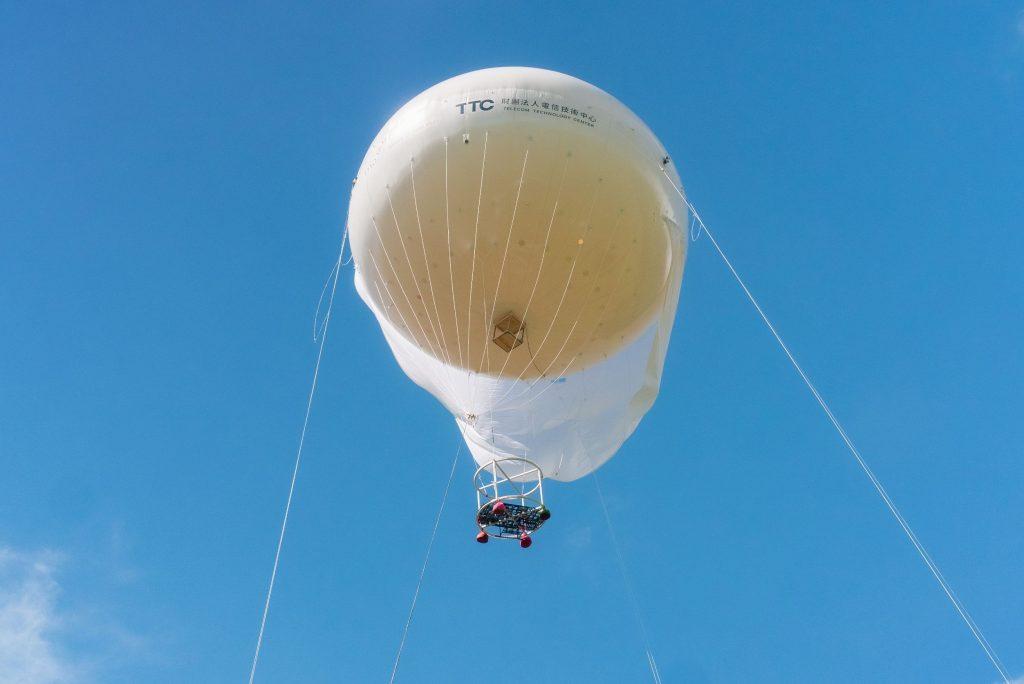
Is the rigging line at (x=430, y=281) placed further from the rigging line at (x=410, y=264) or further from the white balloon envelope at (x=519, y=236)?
the rigging line at (x=410, y=264)

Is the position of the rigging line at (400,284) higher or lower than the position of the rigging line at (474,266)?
higher

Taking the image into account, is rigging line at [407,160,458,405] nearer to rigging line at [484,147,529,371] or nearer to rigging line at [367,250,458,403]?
rigging line at [367,250,458,403]

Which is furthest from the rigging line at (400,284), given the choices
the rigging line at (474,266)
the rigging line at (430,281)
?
the rigging line at (474,266)

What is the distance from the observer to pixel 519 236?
Answer: 12.9m

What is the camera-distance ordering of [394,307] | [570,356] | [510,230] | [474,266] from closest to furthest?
[510,230] → [474,266] → [394,307] → [570,356]

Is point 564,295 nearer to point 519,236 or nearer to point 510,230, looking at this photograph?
point 519,236

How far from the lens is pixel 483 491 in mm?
14164

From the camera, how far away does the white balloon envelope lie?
1268 cm

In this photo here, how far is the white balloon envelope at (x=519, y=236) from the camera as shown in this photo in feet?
41.6

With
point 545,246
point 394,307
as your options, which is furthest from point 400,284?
point 545,246

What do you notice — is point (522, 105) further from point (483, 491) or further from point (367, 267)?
point (483, 491)

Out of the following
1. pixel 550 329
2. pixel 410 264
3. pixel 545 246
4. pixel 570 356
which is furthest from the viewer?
pixel 570 356

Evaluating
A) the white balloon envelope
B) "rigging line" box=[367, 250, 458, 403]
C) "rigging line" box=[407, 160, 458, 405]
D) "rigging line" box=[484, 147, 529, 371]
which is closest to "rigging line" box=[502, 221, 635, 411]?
the white balloon envelope

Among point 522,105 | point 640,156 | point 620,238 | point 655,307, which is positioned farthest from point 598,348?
point 522,105
